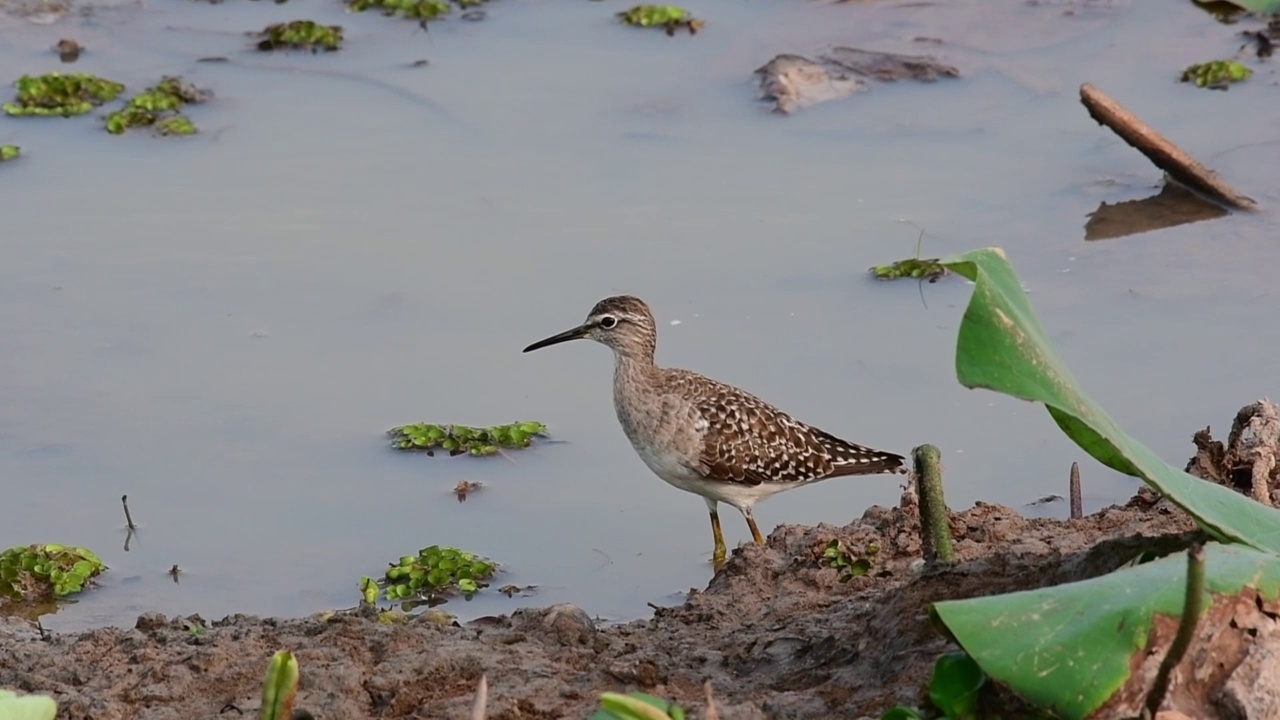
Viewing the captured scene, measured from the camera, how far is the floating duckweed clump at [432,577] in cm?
676

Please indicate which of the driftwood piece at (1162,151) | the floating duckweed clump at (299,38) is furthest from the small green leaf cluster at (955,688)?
the floating duckweed clump at (299,38)

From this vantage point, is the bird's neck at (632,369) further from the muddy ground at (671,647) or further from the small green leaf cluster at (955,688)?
the small green leaf cluster at (955,688)

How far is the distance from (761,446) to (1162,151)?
11.2ft

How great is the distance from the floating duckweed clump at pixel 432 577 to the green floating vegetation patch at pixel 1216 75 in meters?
6.41

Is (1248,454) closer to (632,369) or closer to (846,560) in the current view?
(846,560)

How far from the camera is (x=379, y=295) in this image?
28.6ft

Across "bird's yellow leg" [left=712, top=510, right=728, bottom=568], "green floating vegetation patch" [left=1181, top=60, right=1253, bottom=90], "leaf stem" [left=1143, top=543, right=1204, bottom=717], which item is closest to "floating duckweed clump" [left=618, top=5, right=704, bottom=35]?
"green floating vegetation patch" [left=1181, top=60, right=1253, bottom=90]

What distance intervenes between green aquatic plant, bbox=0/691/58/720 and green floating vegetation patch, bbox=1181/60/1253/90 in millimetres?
9171

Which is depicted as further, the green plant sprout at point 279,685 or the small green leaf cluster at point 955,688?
the small green leaf cluster at point 955,688

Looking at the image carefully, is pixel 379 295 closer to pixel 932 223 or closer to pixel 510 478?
pixel 510 478

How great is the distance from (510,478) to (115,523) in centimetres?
156

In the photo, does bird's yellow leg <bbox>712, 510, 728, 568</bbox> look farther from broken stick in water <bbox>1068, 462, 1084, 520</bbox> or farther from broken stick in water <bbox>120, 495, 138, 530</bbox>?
broken stick in water <bbox>120, 495, 138, 530</bbox>

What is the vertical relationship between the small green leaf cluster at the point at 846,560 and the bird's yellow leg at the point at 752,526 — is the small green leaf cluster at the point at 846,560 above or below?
above

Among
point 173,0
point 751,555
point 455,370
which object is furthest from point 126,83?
point 751,555
